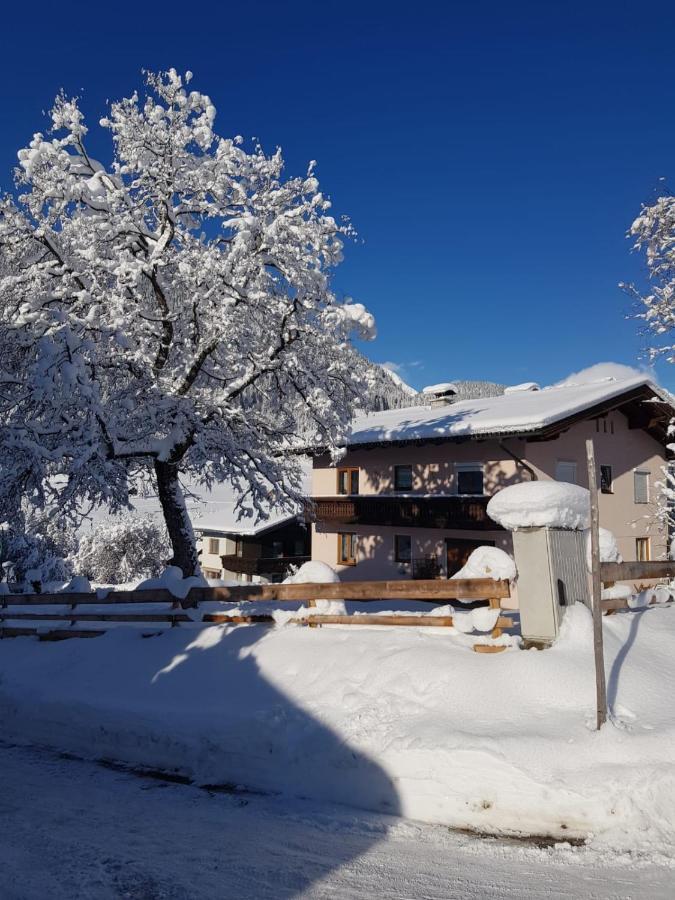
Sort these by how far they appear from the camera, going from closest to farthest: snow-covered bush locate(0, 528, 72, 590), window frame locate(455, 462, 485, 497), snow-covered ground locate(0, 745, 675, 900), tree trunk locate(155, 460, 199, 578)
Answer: snow-covered ground locate(0, 745, 675, 900) < tree trunk locate(155, 460, 199, 578) < window frame locate(455, 462, 485, 497) < snow-covered bush locate(0, 528, 72, 590)

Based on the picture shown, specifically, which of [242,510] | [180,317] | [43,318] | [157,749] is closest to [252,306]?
[180,317]

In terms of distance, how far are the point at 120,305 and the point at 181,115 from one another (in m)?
4.94

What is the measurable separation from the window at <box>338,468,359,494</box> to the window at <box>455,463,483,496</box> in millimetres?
5960

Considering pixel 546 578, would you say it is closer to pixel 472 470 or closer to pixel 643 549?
pixel 472 470

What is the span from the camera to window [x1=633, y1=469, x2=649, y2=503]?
27.0m

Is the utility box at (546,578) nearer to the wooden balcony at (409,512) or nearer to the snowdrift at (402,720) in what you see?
the snowdrift at (402,720)

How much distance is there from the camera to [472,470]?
24109 millimetres

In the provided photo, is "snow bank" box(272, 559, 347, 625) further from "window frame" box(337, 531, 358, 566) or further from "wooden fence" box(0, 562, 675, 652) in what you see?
"window frame" box(337, 531, 358, 566)

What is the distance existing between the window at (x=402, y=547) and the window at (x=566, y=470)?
665 cm

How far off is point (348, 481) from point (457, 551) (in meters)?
6.96

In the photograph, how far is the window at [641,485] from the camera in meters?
27.0

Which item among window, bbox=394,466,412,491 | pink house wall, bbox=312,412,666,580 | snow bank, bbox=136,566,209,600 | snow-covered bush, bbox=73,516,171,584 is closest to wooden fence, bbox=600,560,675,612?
snow bank, bbox=136,566,209,600

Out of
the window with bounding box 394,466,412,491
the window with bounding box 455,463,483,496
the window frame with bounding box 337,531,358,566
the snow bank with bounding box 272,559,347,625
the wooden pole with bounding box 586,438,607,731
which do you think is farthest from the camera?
the window frame with bounding box 337,531,358,566

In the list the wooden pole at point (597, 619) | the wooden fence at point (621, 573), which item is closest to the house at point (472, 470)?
the wooden fence at point (621, 573)
